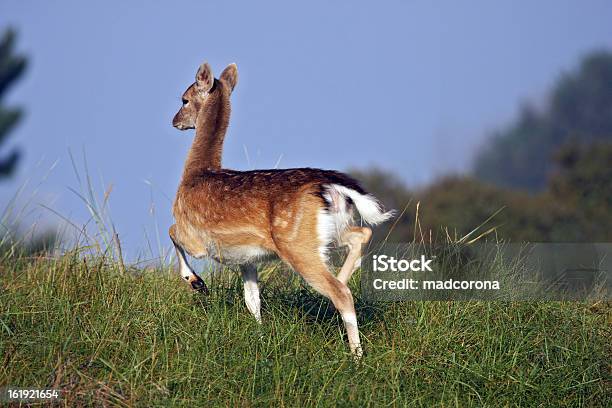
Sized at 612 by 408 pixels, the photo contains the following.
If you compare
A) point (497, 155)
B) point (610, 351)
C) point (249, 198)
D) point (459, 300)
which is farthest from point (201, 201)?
point (497, 155)

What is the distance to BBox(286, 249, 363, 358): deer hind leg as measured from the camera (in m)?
6.23

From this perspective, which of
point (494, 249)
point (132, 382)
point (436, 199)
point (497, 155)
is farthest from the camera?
point (497, 155)

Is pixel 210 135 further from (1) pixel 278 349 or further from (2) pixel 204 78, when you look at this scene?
(1) pixel 278 349

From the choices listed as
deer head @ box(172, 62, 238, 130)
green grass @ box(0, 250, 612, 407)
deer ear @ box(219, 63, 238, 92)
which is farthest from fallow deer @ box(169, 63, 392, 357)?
deer ear @ box(219, 63, 238, 92)

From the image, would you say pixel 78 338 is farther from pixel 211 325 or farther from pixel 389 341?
pixel 389 341

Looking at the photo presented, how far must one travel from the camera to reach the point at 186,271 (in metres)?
7.18

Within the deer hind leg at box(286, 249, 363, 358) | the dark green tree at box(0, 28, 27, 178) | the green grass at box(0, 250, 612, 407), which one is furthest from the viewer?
the dark green tree at box(0, 28, 27, 178)

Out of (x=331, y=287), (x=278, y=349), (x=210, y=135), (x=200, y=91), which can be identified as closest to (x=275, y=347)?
(x=278, y=349)

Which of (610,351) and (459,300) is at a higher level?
(459,300)

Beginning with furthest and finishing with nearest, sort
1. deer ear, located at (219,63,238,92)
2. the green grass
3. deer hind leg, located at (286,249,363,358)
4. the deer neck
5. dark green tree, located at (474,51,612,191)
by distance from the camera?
dark green tree, located at (474,51,612,191)
deer ear, located at (219,63,238,92)
the deer neck
deer hind leg, located at (286,249,363,358)
the green grass

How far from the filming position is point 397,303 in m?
7.25

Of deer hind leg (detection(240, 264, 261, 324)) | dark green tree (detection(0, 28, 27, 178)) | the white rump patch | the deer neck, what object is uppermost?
dark green tree (detection(0, 28, 27, 178))

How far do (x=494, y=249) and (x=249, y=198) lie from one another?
2489mm

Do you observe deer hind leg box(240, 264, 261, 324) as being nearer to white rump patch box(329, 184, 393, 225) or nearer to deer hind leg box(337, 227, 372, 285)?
deer hind leg box(337, 227, 372, 285)
